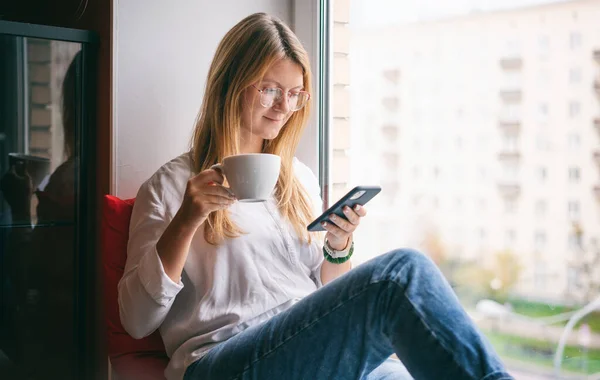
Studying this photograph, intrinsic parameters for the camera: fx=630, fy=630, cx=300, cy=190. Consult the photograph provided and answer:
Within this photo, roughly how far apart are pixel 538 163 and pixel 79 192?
44.6 inches

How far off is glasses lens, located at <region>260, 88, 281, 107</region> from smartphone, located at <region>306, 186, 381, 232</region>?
29cm

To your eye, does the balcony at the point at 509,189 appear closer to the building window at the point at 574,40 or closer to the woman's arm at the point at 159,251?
the building window at the point at 574,40

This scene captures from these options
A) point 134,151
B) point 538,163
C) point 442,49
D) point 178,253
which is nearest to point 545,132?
point 538,163

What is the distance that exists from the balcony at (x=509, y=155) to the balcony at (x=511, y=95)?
0.12 metres

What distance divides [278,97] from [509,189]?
0.59 meters

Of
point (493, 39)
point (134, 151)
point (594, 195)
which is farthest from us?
point (134, 151)

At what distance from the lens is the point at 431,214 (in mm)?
1703

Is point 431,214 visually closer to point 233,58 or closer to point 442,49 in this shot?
point 442,49

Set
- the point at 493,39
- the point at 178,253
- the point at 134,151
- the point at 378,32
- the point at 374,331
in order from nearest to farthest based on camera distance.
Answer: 1. the point at 374,331
2. the point at 178,253
3. the point at 493,39
4. the point at 134,151
5. the point at 378,32

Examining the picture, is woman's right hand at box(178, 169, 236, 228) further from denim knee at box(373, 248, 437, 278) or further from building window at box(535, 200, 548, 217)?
building window at box(535, 200, 548, 217)

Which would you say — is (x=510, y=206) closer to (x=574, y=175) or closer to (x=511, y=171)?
(x=511, y=171)

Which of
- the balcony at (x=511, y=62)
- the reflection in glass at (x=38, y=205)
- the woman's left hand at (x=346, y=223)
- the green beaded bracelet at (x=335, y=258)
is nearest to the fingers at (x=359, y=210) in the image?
the woman's left hand at (x=346, y=223)

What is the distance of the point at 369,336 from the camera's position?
1.05 meters

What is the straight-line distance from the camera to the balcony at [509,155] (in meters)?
1.46
